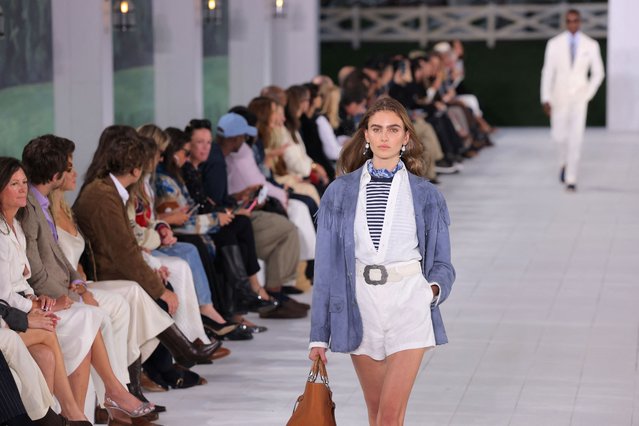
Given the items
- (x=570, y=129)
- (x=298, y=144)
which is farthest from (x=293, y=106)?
(x=570, y=129)

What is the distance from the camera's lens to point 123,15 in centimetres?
850

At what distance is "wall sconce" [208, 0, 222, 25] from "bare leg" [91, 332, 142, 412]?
5702 millimetres

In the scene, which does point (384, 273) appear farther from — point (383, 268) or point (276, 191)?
point (276, 191)

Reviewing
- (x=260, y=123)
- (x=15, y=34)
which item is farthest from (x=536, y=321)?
(x=15, y=34)

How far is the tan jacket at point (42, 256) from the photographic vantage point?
515cm

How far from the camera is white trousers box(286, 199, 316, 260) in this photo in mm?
8227

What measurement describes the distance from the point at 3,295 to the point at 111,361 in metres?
0.58

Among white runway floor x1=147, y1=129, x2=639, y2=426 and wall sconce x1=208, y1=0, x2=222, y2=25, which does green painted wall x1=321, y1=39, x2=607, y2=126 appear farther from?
wall sconce x1=208, y1=0, x2=222, y2=25

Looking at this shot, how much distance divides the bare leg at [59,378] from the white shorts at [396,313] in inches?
54.8

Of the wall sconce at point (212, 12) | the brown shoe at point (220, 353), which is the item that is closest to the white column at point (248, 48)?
the wall sconce at point (212, 12)

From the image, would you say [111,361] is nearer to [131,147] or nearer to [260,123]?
[131,147]

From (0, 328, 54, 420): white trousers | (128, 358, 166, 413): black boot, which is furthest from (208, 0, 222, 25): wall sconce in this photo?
(0, 328, 54, 420): white trousers

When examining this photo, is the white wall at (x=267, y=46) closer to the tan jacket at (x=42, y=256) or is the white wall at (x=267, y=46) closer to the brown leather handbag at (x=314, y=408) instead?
the tan jacket at (x=42, y=256)

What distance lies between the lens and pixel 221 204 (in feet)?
24.8
